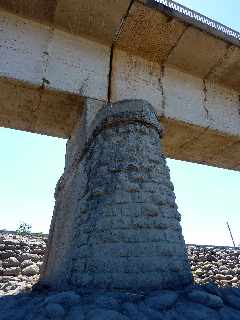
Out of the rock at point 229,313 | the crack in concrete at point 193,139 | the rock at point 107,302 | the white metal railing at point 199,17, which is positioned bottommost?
the rock at point 229,313

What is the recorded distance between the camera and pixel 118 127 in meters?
3.87

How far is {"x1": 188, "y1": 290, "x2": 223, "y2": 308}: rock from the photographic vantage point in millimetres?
2568

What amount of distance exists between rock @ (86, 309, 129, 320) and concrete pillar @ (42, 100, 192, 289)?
53cm

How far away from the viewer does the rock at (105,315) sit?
2.16 meters

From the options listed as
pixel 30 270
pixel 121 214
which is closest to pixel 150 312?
pixel 121 214

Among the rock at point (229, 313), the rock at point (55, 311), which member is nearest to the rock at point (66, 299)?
the rock at point (55, 311)

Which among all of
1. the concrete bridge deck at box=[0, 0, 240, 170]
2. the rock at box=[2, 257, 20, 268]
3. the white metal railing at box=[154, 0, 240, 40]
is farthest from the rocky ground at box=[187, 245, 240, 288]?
the white metal railing at box=[154, 0, 240, 40]

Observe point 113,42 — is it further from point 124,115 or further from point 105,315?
point 105,315

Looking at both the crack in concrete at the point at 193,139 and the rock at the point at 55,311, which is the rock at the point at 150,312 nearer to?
the rock at the point at 55,311

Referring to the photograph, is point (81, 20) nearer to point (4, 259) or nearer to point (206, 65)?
point (206, 65)

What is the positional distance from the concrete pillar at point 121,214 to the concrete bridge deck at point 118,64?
2.75 ft

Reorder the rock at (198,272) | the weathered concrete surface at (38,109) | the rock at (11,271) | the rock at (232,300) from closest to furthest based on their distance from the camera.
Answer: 1. the rock at (232,300)
2. the weathered concrete surface at (38,109)
3. the rock at (11,271)
4. the rock at (198,272)

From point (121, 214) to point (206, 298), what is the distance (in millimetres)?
1089

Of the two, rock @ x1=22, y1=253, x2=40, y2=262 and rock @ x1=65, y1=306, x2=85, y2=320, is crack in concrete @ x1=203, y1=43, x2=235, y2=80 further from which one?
rock @ x1=22, y1=253, x2=40, y2=262
